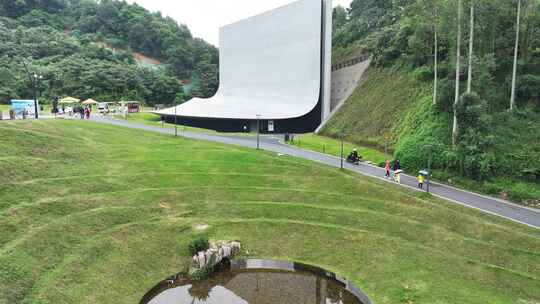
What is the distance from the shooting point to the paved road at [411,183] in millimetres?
17656

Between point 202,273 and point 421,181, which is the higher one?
point 421,181

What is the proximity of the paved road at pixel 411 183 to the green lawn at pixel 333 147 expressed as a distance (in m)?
1.20

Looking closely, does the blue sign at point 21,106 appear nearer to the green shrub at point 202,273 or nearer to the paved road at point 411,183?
the paved road at point 411,183

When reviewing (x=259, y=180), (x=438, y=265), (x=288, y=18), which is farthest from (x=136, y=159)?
(x=288, y=18)

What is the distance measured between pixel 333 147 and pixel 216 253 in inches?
731

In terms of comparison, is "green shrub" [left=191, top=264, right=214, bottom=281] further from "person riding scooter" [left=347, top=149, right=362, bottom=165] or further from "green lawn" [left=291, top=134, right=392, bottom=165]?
"green lawn" [left=291, top=134, right=392, bottom=165]

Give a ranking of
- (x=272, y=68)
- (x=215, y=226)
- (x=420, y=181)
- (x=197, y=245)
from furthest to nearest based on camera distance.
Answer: (x=272, y=68)
(x=420, y=181)
(x=215, y=226)
(x=197, y=245)

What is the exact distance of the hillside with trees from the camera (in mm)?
20703

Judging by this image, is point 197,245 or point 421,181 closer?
point 197,245

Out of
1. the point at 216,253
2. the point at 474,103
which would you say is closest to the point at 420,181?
the point at 474,103

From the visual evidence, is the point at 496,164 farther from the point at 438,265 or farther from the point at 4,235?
the point at 4,235

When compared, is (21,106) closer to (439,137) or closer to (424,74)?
(439,137)

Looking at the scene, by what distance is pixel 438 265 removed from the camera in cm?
1466

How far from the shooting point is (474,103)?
2206cm
